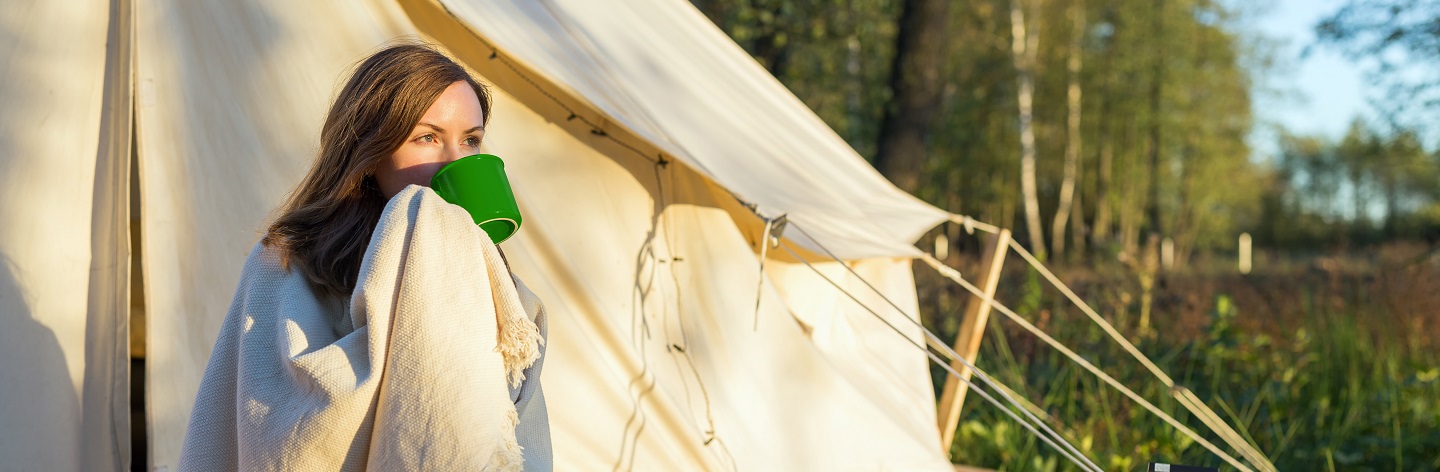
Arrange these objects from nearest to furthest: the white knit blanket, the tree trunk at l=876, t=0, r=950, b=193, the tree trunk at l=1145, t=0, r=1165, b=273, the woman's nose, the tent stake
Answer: the white knit blanket
the woman's nose
the tent stake
the tree trunk at l=876, t=0, r=950, b=193
the tree trunk at l=1145, t=0, r=1165, b=273

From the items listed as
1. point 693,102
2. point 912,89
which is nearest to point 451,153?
point 693,102

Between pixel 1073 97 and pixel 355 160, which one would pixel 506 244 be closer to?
pixel 355 160

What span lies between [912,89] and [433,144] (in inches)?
280

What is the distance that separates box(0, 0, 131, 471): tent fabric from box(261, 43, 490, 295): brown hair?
1318mm

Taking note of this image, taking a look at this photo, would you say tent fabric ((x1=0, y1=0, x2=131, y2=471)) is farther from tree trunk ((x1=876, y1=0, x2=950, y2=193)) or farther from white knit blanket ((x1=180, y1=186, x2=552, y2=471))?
tree trunk ((x1=876, y1=0, x2=950, y2=193))

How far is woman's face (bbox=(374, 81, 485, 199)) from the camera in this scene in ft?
5.08

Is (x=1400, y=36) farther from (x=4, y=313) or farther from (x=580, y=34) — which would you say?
(x=4, y=313)

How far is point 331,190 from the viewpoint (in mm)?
1563

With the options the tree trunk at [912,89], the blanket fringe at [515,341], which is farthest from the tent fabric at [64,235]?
the tree trunk at [912,89]

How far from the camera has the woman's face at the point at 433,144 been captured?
61.0 inches

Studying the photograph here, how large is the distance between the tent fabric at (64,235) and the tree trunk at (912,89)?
20.7 feet

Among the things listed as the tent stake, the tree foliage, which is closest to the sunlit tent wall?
the tent stake

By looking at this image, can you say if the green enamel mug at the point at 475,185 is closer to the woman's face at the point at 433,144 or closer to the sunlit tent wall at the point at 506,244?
the woman's face at the point at 433,144

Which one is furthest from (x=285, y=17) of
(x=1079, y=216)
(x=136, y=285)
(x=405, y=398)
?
(x=1079, y=216)
